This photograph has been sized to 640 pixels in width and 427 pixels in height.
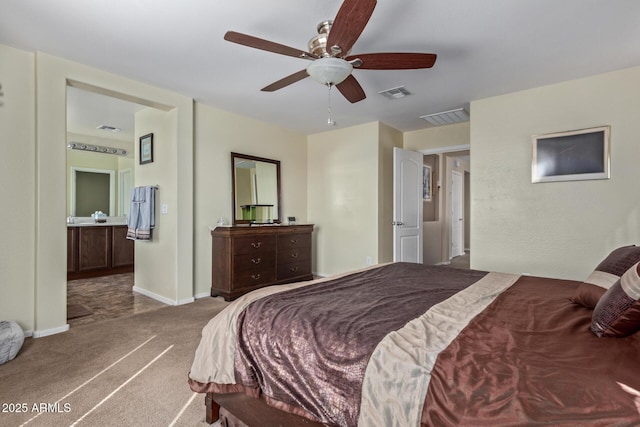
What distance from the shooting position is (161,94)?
11.4ft

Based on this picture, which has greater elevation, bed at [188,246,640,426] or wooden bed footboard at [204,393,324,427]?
bed at [188,246,640,426]

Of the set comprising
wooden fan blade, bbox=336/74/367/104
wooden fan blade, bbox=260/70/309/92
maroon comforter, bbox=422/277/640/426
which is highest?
wooden fan blade, bbox=260/70/309/92

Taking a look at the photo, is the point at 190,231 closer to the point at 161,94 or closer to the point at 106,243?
the point at 161,94

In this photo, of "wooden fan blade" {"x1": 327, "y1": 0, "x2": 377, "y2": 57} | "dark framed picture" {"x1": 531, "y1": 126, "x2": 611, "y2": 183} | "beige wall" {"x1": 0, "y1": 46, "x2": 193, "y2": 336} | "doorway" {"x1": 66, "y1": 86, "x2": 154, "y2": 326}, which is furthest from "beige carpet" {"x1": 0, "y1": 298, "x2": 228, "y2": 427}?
"dark framed picture" {"x1": 531, "y1": 126, "x2": 611, "y2": 183}

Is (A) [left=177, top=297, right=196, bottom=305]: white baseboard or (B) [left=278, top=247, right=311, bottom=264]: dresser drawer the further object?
(B) [left=278, top=247, right=311, bottom=264]: dresser drawer

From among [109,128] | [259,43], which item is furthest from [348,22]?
[109,128]

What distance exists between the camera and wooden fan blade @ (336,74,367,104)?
2.43 m

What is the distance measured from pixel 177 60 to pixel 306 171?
2.92 metres

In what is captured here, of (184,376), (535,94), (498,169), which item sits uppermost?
(535,94)

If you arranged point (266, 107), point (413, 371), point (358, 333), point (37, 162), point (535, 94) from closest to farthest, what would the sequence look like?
1. point (413, 371)
2. point (358, 333)
3. point (37, 162)
4. point (535, 94)
5. point (266, 107)

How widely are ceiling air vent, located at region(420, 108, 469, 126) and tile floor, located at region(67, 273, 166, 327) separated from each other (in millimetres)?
4061

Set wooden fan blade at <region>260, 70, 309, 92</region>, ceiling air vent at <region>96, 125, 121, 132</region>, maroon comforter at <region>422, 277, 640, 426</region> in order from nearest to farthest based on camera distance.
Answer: maroon comforter at <region>422, 277, 640, 426</region> → wooden fan blade at <region>260, 70, 309, 92</region> → ceiling air vent at <region>96, 125, 121, 132</region>

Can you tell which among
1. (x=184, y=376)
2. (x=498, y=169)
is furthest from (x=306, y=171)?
(x=184, y=376)

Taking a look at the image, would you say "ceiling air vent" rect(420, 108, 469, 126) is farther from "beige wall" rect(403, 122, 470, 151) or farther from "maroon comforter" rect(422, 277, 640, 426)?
"maroon comforter" rect(422, 277, 640, 426)
